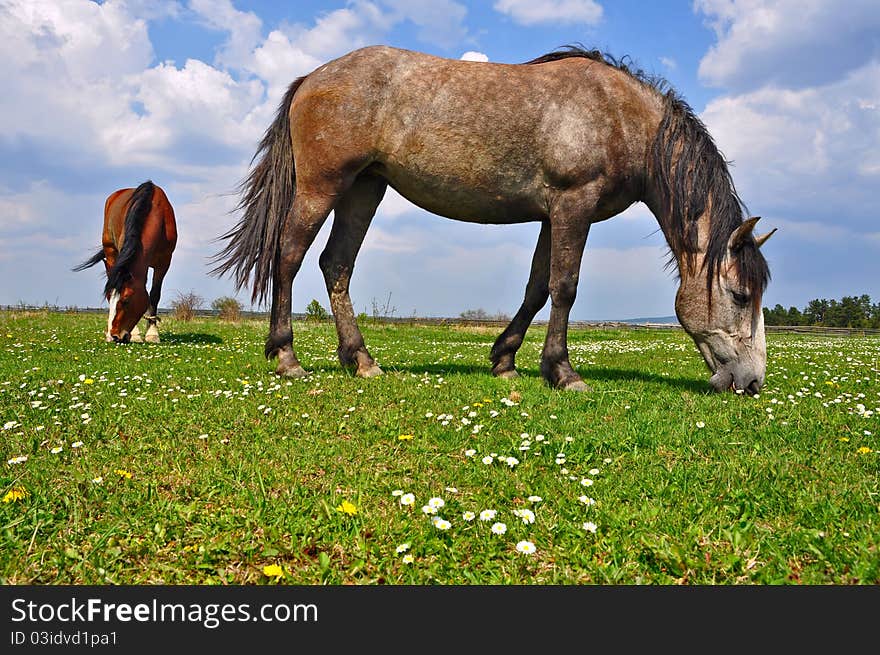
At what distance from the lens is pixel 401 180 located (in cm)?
686

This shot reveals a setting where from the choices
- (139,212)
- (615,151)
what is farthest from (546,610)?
(139,212)

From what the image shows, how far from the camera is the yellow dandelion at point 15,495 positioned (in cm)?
324

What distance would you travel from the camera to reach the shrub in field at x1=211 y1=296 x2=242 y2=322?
26.4 meters

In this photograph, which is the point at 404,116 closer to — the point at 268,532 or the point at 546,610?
the point at 268,532

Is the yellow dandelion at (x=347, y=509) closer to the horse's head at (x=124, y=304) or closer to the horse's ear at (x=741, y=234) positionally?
the horse's ear at (x=741, y=234)

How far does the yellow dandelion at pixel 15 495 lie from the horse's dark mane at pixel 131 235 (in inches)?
312

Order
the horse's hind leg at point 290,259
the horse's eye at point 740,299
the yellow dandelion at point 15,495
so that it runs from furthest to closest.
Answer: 1. the horse's hind leg at point 290,259
2. the horse's eye at point 740,299
3. the yellow dandelion at point 15,495

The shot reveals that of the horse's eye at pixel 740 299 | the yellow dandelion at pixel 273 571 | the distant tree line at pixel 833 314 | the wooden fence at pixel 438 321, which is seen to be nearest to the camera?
the yellow dandelion at pixel 273 571

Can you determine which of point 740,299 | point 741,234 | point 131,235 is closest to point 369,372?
point 740,299

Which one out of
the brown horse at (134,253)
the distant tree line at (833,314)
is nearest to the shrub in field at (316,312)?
the brown horse at (134,253)

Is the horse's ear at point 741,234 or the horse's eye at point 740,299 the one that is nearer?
the horse's ear at point 741,234

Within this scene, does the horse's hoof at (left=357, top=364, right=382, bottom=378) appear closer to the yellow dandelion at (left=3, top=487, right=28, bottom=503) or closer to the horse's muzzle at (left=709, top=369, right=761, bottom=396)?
the horse's muzzle at (left=709, top=369, right=761, bottom=396)

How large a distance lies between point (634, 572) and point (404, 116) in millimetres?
5437

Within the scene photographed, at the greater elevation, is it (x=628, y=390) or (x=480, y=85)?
(x=480, y=85)
